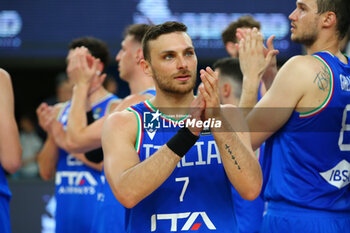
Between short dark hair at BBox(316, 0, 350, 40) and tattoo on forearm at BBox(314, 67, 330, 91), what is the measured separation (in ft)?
→ 1.23

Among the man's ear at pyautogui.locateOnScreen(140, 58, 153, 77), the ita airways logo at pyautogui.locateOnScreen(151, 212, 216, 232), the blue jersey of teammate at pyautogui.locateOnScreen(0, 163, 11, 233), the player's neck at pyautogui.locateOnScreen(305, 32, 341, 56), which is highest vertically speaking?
the player's neck at pyautogui.locateOnScreen(305, 32, 341, 56)

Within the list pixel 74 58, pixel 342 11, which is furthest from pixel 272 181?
pixel 74 58

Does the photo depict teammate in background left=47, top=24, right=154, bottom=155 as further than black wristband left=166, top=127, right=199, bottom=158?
Yes

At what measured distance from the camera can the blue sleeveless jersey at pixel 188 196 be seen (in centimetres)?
286

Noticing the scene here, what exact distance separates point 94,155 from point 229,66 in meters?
1.44

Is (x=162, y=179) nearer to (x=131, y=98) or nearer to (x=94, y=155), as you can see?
(x=131, y=98)

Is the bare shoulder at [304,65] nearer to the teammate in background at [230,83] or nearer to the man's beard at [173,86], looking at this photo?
the man's beard at [173,86]

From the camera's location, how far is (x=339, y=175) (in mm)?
3145

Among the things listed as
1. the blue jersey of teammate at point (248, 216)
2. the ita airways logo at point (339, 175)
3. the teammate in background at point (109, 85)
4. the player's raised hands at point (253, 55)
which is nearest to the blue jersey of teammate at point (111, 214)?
the player's raised hands at point (253, 55)

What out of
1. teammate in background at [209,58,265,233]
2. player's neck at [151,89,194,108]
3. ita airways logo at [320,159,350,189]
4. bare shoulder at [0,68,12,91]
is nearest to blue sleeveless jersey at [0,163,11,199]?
bare shoulder at [0,68,12,91]

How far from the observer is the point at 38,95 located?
12.9m

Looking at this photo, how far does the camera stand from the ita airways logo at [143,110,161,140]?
2965 millimetres

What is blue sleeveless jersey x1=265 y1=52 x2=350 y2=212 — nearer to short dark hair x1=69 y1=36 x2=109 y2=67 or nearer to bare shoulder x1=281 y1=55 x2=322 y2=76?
bare shoulder x1=281 y1=55 x2=322 y2=76

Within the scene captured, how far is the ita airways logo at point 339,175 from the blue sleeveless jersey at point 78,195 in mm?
2207
